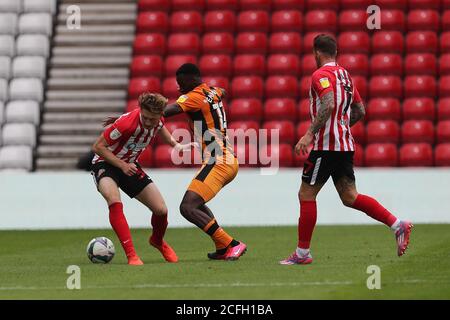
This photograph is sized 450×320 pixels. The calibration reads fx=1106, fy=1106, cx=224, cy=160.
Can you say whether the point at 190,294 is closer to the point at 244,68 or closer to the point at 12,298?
the point at 12,298

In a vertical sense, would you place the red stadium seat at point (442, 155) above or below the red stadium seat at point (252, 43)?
below

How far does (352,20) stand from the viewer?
1988 centimetres

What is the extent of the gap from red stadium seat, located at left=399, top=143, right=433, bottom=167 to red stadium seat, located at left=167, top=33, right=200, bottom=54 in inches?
178

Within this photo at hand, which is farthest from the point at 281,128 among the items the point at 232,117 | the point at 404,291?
the point at 404,291

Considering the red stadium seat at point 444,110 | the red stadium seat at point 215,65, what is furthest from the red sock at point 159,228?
the red stadium seat at point 215,65

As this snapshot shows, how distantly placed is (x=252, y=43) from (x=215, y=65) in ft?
2.86

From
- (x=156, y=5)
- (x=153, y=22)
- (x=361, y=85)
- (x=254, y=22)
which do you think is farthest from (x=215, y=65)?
(x=361, y=85)

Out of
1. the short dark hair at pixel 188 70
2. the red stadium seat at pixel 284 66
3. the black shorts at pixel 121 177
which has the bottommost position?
the black shorts at pixel 121 177

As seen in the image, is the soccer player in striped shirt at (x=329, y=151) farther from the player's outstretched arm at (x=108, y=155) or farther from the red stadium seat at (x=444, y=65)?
the red stadium seat at (x=444, y=65)

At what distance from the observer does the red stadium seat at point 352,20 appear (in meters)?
19.9

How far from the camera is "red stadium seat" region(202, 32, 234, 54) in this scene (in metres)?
19.9

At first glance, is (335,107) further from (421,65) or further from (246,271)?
(421,65)

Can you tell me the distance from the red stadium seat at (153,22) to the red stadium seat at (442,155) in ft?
19.3

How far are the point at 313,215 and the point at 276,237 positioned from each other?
13.7ft
